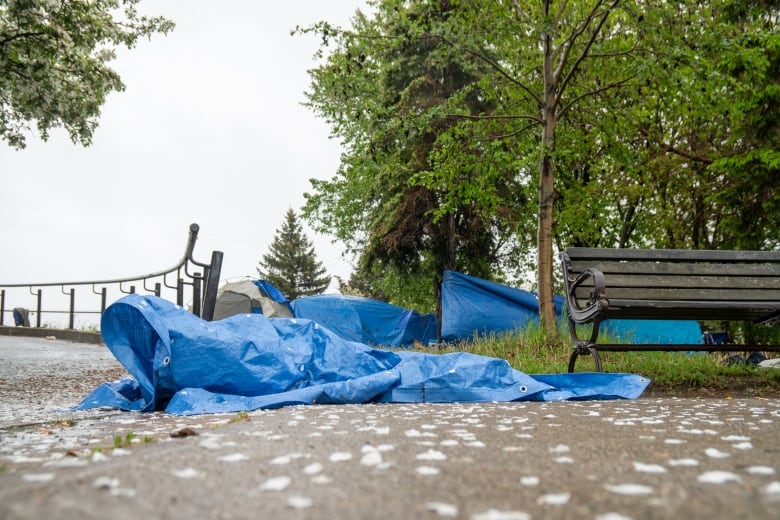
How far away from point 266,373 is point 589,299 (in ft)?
9.45

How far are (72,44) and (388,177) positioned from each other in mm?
7785

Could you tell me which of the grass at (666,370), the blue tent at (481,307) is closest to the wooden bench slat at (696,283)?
the grass at (666,370)

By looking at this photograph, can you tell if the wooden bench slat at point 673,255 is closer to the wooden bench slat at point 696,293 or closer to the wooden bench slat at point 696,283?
the wooden bench slat at point 696,283

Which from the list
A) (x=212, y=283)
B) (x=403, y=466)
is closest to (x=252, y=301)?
(x=212, y=283)

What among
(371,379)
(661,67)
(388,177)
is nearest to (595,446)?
(371,379)

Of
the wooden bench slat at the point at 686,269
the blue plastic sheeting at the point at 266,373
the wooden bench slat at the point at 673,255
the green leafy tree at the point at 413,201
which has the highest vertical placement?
the green leafy tree at the point at 413,201

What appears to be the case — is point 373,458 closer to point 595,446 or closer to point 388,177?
point 595,446

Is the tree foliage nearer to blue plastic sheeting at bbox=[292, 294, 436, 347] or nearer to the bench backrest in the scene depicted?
blue plastic sheeting at bbox=[292, 294, 436, 347]

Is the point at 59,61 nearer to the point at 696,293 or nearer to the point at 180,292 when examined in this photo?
Answer: the point at 180,292

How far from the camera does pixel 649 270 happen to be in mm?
5336

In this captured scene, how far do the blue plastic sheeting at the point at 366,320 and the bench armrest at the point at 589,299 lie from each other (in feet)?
29.5

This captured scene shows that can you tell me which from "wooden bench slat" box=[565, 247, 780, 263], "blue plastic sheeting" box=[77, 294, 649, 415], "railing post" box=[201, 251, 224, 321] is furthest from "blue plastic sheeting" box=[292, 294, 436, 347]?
"blue plastic sheeting" box=[77, 294, 649, 415]

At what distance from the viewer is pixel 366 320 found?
14383mm

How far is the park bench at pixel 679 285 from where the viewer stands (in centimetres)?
502
